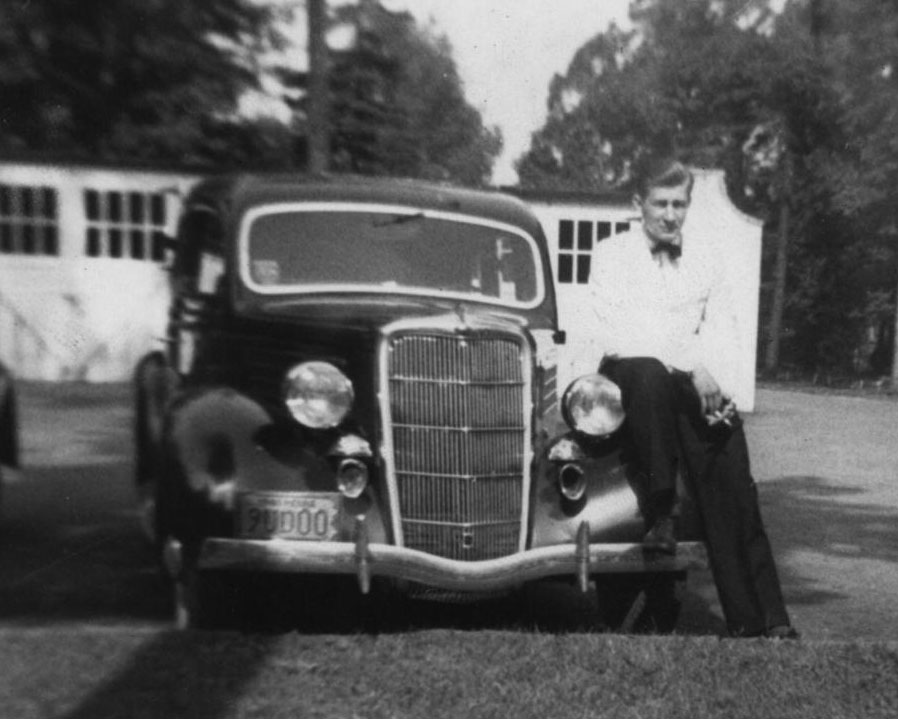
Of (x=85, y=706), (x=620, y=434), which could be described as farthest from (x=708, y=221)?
(x=85, y=706)

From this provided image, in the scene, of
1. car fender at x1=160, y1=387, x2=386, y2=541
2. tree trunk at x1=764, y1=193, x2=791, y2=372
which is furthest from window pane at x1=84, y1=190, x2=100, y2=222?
tree trunk at x1=764, y1=193, x2=791, y2=372

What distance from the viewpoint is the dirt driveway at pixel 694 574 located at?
20.2 ft

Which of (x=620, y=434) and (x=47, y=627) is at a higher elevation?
(x=620, y=434)

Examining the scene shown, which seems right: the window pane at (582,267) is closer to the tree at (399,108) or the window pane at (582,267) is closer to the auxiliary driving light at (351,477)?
the tree at (399,108)

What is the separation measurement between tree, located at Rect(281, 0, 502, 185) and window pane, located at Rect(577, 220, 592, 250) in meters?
0.79

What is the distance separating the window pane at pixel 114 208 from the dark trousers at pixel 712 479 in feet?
16.6

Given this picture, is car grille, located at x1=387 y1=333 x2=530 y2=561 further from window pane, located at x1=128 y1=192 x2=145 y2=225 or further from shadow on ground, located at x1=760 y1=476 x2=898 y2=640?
window pane, located at x1=128 y1=192 x2=145 y2=225

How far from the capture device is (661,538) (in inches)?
213

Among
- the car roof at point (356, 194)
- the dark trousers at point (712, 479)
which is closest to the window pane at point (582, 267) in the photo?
the car roof at point (356, 194)

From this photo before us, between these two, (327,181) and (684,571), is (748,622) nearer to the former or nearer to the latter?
(684,571)

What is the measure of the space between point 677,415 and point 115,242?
5.92 m

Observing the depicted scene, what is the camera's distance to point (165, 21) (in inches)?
165

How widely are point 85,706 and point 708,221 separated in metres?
5.52

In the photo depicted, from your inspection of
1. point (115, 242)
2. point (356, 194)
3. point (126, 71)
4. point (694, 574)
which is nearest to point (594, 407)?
point (356, 194)
